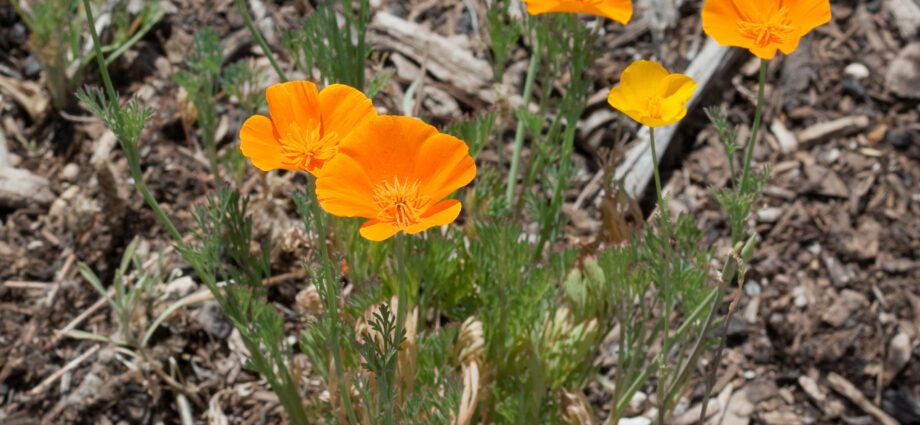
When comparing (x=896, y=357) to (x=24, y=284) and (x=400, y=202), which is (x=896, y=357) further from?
(x=24, y=284)

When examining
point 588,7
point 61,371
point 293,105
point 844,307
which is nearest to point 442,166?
point 293,105

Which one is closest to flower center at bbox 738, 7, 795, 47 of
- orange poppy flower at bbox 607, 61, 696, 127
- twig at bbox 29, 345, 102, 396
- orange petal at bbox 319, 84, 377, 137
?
orange poppy flower at bbox 607, 61, 696, 127

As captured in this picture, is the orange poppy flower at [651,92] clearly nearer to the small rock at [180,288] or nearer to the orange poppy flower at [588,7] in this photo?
the orange poppy flower at [588,7]

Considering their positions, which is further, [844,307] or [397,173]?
[844,307]

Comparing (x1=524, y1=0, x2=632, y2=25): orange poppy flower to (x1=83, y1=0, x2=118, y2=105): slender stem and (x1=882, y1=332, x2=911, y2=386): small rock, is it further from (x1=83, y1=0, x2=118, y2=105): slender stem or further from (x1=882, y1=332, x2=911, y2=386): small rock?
(x1=882, y1=332, x2=911, y2=386): small rock

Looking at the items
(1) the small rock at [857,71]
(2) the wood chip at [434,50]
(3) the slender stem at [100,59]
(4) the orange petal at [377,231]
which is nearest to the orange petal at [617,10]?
(4) the orange petal at [377,231]

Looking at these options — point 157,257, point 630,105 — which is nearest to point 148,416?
point 157,257
